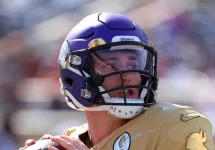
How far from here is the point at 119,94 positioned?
5.42ft

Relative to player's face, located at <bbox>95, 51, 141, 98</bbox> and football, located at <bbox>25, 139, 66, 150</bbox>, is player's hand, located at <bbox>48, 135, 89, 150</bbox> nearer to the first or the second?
football, located at <bbox>25, 139, 66, 150</bbox>

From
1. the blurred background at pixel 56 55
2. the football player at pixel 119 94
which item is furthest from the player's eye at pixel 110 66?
the blurred background at pixel 56 55

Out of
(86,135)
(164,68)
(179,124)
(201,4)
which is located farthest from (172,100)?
(179,124)

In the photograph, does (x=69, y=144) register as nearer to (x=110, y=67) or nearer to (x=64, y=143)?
(x=64, y=143)

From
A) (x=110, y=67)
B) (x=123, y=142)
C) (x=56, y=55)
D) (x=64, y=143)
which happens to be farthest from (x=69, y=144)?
(x=56, y=55)

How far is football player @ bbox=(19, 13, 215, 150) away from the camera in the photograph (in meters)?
1.52

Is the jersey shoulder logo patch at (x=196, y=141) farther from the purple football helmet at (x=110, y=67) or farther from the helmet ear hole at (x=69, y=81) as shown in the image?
the helmet ear hole at (x=69, y=81)

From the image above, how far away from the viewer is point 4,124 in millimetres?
4070

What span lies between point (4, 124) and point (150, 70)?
8.48 feet

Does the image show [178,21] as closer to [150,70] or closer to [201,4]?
[201,4]

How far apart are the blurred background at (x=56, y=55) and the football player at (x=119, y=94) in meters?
2.06

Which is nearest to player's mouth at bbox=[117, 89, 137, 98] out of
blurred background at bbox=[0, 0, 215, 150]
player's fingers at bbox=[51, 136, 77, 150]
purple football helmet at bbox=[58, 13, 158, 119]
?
purple football helmet at bbox=[58, 13, 158, 119]

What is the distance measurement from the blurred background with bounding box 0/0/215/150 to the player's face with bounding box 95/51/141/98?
83.5 inches

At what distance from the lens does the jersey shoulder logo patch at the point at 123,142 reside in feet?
5.14
